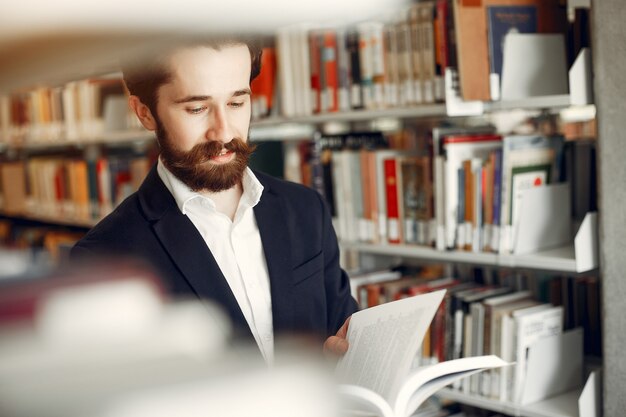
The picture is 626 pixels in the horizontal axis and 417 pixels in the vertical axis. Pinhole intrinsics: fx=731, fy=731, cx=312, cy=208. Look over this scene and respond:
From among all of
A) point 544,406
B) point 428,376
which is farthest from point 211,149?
point 544,406

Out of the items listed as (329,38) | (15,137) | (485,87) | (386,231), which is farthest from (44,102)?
(485,87)

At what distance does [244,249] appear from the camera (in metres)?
1.33

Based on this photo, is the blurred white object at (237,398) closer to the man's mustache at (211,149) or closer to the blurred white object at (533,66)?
the man's mustache at (211,149)

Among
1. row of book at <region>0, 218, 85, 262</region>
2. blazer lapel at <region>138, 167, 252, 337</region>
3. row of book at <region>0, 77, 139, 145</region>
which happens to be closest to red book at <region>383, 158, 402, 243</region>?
blazer lapel at <region>138, 167, 252, 337</region>

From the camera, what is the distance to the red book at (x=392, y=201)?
2.31 metres

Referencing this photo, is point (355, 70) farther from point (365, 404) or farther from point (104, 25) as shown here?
point (104, 25)

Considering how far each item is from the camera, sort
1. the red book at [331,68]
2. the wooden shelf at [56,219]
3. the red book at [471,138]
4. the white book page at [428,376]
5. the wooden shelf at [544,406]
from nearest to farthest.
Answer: the white book page at [428,376] → the wooden shelf at [544,406] → the red book at [471,138] → the red book at [331,68] → the wooden shelf at [56,219]

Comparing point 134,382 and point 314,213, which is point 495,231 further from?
point 134,382

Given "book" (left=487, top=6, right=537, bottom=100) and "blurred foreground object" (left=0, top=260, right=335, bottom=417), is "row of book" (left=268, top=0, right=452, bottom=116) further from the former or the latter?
"blurred foreground object" (left=0, top=260, right=335, bottom=417)

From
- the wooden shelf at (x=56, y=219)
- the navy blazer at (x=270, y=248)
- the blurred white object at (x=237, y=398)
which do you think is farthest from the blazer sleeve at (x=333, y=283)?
the wooden shelf at (x=56, y=219)

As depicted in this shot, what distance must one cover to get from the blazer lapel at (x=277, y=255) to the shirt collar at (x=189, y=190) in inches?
1.3

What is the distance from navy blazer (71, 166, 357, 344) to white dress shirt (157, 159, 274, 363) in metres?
0.02

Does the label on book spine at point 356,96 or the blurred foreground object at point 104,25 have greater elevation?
the blurred foreground object at point 104,25

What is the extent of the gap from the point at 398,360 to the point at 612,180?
3.24 feet
